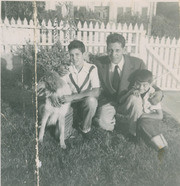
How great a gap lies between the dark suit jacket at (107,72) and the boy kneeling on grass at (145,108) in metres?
0.07

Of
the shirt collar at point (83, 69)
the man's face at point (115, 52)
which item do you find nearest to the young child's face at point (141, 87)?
the man's face at point (115, 52)

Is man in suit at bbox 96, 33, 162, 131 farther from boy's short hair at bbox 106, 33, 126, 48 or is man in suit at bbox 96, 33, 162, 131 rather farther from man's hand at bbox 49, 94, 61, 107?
man's hand at bbox 49, 94, 61, 107

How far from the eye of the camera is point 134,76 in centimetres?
285

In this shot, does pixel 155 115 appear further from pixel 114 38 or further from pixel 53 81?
pixel 53 81

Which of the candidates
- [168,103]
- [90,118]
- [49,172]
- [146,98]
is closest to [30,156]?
[49,172]

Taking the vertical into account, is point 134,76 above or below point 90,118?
above

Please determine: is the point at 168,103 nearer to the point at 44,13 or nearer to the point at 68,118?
the point at 68,118

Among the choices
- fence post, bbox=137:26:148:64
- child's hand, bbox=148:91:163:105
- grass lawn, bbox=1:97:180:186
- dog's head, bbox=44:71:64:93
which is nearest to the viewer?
grass lawn, bbox=1:97:180:186

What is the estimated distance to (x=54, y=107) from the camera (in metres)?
2.68

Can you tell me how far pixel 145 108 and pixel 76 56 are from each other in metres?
0.99

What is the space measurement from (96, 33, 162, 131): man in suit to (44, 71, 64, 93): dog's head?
0.48 m

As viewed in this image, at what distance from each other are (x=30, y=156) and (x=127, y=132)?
1142mm

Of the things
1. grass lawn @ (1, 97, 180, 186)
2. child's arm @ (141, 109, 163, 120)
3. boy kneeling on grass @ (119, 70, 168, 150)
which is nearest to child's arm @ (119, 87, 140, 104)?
boy kneeling on grass @ (119, 70, 168, 150)

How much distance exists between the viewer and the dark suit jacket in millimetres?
2869
